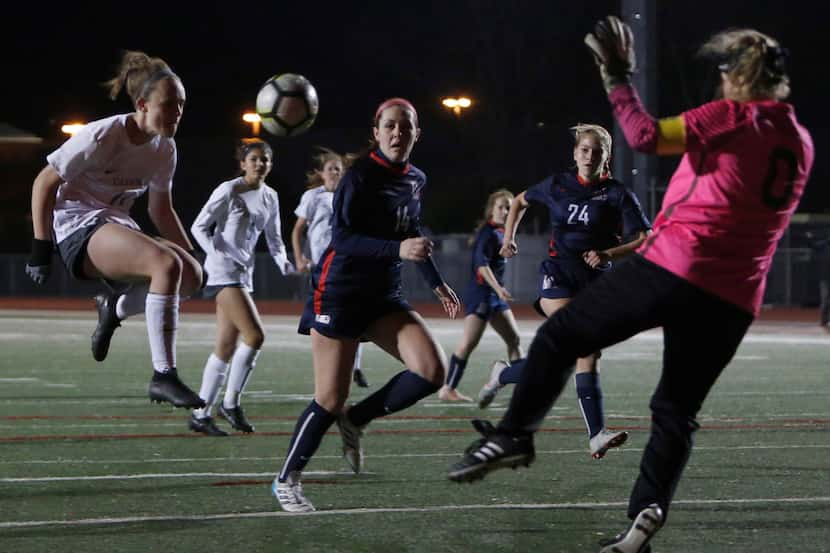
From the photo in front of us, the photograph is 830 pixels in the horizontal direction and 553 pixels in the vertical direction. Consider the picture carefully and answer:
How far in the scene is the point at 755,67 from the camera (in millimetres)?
Answer: 4914

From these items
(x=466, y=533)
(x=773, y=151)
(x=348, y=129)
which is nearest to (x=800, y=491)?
(x=466, y=533)

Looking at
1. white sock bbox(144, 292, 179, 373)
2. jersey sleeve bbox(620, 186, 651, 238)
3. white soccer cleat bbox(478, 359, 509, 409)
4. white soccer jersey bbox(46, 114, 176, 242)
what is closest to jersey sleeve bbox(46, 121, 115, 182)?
white soccer jersey bbox(46, 114, 176, 242)

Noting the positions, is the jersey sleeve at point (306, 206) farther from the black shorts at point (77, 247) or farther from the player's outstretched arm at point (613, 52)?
the player's outstretched arm at point (613, 52)

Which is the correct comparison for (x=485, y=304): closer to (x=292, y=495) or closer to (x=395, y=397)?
(x=395, y=397)

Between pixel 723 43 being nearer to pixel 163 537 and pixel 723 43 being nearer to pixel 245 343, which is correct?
pixel 163 537

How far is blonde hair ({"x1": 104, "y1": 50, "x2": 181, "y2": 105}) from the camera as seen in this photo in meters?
6.84

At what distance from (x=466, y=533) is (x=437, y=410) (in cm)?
526

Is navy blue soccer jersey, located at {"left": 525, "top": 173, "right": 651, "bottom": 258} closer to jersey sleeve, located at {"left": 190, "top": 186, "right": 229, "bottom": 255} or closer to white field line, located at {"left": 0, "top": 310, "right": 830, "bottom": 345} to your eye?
jersey sleeve, located at {"left": 190, "top": 186, "right": 229, "bottom": 255}

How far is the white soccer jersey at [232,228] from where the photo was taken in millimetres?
9945

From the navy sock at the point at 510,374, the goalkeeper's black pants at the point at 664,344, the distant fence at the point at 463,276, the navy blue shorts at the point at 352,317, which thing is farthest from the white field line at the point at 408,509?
the distant fence at the point at 463,276

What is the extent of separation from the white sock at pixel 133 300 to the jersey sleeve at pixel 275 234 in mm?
2947

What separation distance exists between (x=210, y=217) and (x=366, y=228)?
361 cm

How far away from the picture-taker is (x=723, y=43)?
5.09m

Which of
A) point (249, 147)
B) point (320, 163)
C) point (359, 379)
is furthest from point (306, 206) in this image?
point (249, 147)
